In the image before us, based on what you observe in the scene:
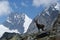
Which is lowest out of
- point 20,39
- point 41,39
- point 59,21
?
point 59,21

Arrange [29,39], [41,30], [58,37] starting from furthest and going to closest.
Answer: [41,30] → [29,39] → [58,37]

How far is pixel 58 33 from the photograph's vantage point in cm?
1930

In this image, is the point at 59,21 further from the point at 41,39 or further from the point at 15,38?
the point at 15,38

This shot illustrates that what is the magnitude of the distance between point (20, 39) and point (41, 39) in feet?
33.9

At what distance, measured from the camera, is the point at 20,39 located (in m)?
56.0

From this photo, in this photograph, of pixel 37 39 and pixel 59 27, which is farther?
pixel 37 39

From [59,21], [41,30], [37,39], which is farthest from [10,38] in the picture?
[59,21]

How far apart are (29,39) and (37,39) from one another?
426 centimetres

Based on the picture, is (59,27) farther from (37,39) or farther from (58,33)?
(37,39)

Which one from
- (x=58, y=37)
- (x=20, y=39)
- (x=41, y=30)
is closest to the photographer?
(x=58, y=37)

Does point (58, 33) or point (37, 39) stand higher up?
point (37, 39)

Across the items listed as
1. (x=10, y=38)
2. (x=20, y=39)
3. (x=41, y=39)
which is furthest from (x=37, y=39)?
(x=10, y=38)

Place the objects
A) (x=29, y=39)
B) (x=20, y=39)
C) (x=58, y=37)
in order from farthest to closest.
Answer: (x=20, y=39)
(x=29, y=39)
(x=58, y=37)

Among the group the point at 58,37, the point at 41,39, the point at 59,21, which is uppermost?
the point at 41,39
